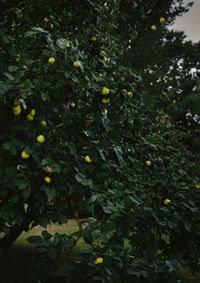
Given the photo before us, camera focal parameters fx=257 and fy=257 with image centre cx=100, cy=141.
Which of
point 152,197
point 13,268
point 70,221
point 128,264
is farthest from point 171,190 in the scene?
point 70,221

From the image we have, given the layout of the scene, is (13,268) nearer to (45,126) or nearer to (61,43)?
(45,126)

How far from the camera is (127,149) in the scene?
7.68 feet

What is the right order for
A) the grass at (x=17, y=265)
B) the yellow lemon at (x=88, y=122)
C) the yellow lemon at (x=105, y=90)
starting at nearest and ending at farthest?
the yellow lemon at (x=105, y=90)
the yellow lemon at (x=88, y=122)
the grass at (x=17, y=265)

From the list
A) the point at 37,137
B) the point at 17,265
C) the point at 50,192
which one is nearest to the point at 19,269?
the point at 17,265

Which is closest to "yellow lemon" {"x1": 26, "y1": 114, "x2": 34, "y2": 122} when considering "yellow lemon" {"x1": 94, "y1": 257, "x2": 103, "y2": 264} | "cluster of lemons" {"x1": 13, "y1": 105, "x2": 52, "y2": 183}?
"cluster of lemons" {"x1": 13, "y1": 105, "x2": 52, "y2": 183}

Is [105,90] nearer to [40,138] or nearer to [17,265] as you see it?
[40,138]

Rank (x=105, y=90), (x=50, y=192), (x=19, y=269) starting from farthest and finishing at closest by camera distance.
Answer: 1. (x=19, y=269)
2. (x=105, y=90)
3. (x=50, y=192)

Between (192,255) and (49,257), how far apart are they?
71.6 inches

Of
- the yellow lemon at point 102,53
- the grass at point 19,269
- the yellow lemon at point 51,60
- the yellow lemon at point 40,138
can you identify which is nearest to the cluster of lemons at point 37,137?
the yellow lemon at point 40,138

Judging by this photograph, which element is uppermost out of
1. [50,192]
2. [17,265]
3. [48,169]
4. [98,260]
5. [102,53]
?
[102,53]

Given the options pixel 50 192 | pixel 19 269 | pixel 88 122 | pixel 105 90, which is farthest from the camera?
pixel 19 269

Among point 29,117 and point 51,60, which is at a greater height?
point 51,60

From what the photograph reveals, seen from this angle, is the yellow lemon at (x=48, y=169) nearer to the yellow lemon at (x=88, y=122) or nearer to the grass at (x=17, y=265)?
the yellow lemon at (x=88, y=122)

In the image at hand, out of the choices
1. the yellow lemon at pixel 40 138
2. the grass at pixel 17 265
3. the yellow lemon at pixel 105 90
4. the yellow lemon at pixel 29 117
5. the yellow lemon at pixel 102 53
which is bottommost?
the grass at pixel 17 265
